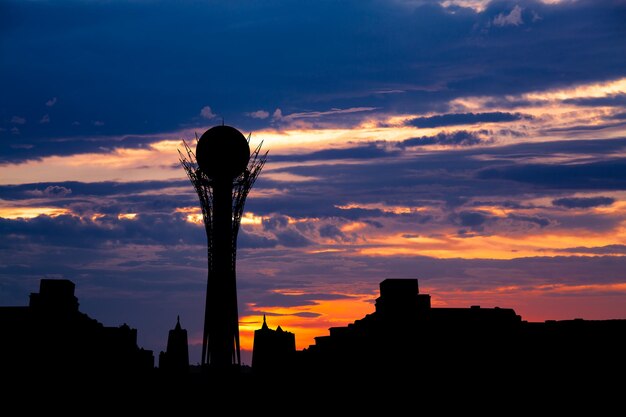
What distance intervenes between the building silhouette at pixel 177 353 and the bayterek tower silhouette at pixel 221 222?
2162 cm

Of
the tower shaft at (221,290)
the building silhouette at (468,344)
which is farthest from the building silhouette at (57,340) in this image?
the building silhouette at (468,344)

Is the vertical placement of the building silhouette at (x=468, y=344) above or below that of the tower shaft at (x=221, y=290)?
below

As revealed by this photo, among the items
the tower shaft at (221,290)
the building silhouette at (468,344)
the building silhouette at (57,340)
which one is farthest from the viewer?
the tower shaft at (221,290)

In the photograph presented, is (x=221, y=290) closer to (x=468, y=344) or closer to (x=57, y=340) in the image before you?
(x=57, y=340)

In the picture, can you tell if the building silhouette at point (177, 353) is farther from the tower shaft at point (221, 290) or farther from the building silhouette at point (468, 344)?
the building silhouette at point (468, 344)

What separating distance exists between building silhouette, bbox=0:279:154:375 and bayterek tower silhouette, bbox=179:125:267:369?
50.2 feet

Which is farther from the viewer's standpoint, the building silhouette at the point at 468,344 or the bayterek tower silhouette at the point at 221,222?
the bayterek tower silhouette at the point at 221,222

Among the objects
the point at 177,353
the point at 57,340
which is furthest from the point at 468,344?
the point at 177,353

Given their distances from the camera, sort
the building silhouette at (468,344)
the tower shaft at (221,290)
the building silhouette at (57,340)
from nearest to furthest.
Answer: the building silhouette at (468,344) < the building silhouette at (57,340) < the tower shaft at (221,290)

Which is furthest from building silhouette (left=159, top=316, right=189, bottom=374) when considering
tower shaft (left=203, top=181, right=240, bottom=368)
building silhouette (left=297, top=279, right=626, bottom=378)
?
building silhouette (left=297, top=279, right=626, bottom=378)

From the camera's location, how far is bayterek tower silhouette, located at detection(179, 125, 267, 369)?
477 ft

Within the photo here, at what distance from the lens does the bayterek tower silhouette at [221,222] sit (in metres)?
145

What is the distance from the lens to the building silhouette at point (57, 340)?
116 m

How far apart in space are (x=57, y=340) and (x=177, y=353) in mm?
54011
